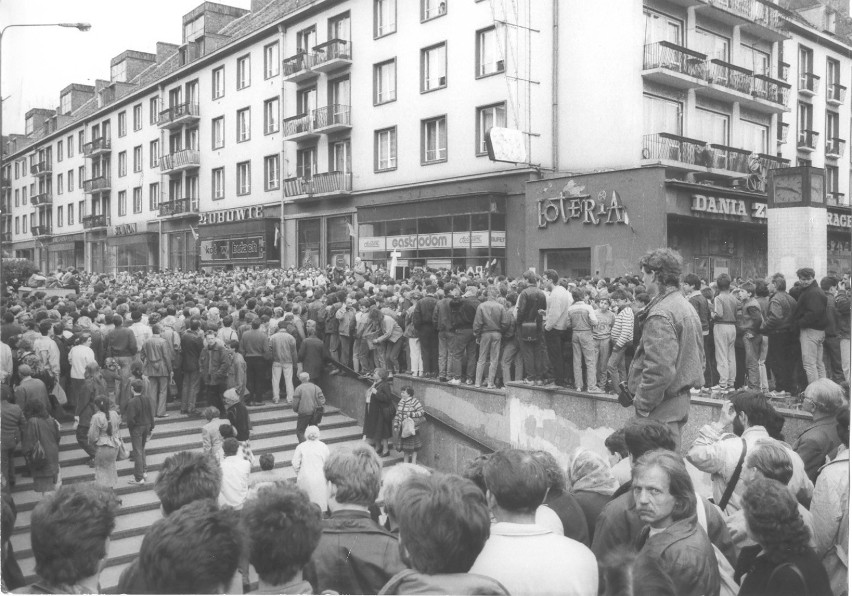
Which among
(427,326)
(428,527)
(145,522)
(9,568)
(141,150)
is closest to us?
(428,527)

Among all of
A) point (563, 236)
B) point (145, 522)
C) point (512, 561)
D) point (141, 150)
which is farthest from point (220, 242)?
point (512, 561)

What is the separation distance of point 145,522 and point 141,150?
11599mm

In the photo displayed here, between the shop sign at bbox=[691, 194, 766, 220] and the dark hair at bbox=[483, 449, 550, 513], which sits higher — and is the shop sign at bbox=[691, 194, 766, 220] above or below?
above

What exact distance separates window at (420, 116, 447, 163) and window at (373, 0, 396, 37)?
3571 mm

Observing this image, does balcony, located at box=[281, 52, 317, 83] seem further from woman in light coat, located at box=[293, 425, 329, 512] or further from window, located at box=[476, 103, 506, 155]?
woman in light coat, located at box=[293, 425, 329, 512]

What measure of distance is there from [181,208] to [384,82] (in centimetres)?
923

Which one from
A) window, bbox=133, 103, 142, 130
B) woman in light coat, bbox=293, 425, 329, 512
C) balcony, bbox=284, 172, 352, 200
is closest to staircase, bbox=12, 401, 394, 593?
woman in light coat, bbox=293, 425, 329, 512

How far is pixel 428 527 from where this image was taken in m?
2.56

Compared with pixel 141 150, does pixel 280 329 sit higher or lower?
lower

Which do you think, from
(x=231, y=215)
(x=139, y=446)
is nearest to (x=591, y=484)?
(x=139, y=446)

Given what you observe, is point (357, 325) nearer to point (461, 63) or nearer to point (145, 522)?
point (145, 522)

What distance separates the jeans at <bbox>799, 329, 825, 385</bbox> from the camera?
8656 millimetres

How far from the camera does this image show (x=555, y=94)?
74.4 feet

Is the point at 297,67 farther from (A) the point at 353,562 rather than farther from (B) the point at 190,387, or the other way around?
(A) the point at 353,562
